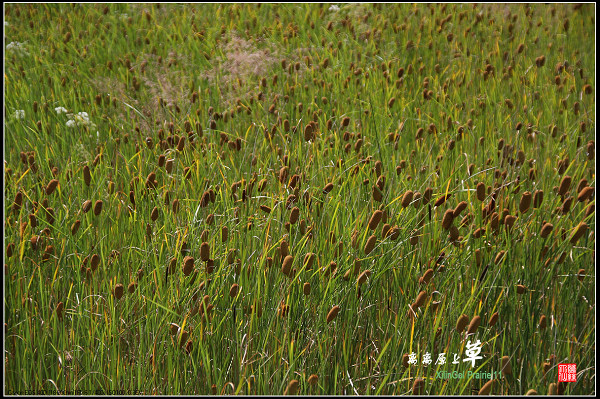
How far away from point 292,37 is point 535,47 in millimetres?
2191

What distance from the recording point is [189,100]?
421 centimetres

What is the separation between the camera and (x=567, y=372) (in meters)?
1.90

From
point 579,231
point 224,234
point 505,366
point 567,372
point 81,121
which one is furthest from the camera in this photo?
point 81,121

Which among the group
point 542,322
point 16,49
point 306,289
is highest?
point 16,49

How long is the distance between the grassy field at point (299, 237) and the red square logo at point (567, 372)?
32 mm

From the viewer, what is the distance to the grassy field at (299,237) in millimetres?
1916

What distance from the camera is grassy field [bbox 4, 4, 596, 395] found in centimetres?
192

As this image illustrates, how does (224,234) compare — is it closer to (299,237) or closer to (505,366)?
(299,237)

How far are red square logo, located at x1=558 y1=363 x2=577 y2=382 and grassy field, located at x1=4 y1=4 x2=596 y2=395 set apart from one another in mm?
32

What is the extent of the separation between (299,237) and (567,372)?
41.6 inches

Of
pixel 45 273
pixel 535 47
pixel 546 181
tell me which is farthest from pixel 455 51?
pixel 45 273

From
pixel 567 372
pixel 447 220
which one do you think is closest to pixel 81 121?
pixel 447 220

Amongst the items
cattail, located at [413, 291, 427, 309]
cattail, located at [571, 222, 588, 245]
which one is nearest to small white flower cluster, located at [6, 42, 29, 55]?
cattail, located at [413, 291, 427, 309]

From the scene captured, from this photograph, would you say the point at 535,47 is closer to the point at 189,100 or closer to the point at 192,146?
the point at 189,100
